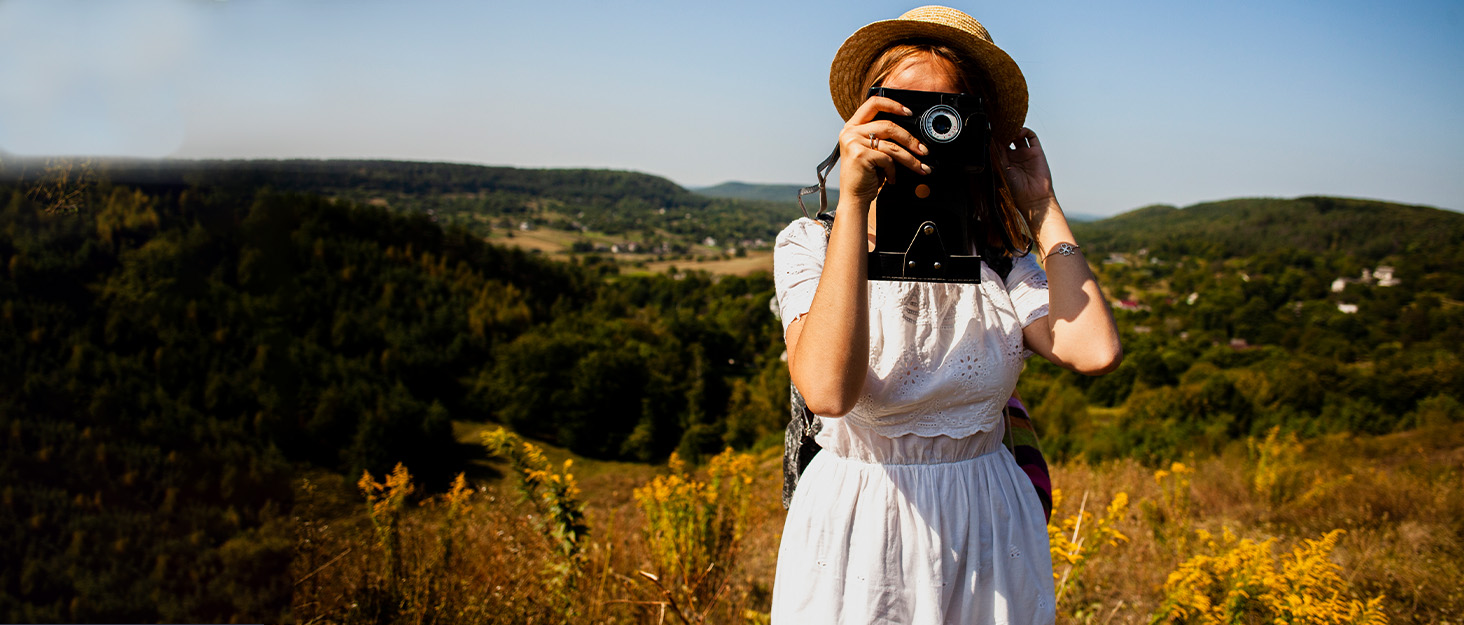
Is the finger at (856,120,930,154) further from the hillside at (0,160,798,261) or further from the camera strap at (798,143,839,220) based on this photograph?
the hillside at (0,160,798,261)

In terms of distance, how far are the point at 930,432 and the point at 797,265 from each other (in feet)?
1.50

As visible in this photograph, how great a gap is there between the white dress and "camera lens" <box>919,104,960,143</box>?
1.05 feet

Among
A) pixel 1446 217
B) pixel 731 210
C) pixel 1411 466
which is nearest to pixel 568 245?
pixel 731 210

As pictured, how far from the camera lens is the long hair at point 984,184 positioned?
1.45m

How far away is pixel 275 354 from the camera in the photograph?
8.97ft

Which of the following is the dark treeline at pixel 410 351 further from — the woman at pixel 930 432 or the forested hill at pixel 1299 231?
the woman at pixel 930 432

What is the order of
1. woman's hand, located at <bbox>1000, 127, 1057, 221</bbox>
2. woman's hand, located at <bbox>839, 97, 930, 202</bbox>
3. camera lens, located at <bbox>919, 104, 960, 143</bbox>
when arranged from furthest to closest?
1. woman's hand, located at <bbox>1000, 127, 1057, 221</bbox>
2. camera lens, located at <bbox>919, 104, 960, 143</bbox>
3. woman's hand, located at <bbox>839, 97, 930, 202</bbox>

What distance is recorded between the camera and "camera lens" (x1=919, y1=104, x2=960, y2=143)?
1254mm

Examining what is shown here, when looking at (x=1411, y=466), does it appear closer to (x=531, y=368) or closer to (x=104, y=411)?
(x=104, y=411)

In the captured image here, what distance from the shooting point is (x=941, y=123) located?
126cm

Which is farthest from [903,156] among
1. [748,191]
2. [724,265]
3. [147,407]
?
[748,191]

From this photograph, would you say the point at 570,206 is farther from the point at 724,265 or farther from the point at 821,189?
the point at 821,189

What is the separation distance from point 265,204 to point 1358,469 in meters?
9.42

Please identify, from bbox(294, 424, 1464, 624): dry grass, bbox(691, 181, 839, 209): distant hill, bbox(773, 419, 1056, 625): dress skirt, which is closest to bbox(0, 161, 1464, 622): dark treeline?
bbox(294, 424, 1464, 624): dry grass
